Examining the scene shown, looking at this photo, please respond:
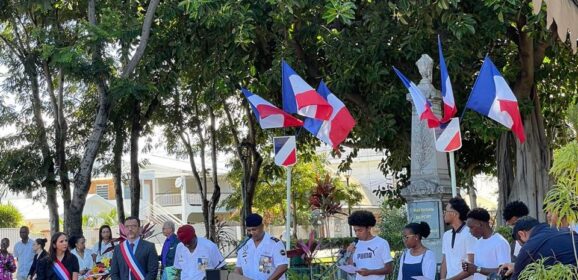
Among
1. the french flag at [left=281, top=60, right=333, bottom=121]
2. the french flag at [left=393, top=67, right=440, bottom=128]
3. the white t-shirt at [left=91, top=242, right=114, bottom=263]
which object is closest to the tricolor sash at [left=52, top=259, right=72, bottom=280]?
the white t-shirt at [left=91, top=242, right=114, bottom=263]

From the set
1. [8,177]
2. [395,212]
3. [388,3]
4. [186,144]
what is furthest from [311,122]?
[395,212]

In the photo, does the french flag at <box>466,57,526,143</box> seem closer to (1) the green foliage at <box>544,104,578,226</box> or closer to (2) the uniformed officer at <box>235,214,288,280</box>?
(2) the uniformed officer at <box>235,214,288,280</box>

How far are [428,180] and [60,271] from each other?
592 centimetres

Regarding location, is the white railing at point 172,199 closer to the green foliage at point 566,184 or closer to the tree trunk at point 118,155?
the tree trunk at point 118,155

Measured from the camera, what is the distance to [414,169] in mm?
14008

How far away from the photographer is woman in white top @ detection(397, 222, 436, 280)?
26.5 ft

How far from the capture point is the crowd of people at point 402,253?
244 inches

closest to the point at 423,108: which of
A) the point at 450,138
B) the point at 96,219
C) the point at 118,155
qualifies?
the point at 450,138

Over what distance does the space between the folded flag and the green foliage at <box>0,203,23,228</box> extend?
130 ft

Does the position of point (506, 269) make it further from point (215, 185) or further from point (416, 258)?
point (215, 185)

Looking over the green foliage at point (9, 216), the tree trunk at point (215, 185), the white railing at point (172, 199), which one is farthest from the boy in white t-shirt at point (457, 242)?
the white railing at point (172, 199)

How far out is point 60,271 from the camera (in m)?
9.87

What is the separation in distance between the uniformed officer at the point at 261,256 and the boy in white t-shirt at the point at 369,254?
28.2 inches

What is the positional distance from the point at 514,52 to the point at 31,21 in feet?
36.8
